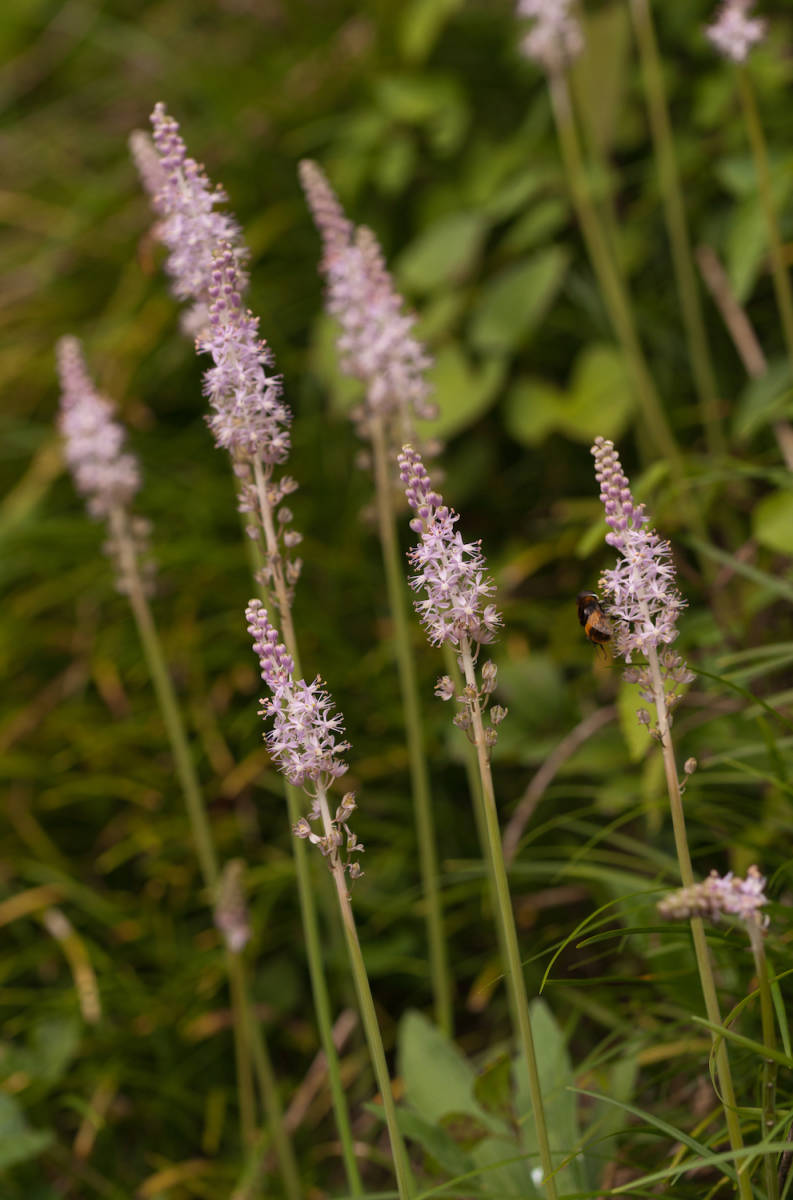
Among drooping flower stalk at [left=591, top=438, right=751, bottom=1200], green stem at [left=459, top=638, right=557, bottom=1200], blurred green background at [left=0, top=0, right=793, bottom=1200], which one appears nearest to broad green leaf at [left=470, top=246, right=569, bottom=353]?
blurred green background at [left=0, top=0, right=793, bottom=1200]

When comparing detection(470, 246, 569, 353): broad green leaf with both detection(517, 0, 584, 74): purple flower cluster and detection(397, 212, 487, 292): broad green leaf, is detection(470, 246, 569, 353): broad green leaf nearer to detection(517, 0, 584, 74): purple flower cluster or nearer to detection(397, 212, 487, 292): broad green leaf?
detection(397, 212, 487, 292): broad green leaf

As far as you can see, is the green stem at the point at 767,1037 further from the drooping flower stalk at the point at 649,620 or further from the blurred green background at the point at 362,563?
the blurred green background at the point at 362,563

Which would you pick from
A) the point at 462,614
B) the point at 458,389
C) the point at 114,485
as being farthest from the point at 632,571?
the point at 458,389

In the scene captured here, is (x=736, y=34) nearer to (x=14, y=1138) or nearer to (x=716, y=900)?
(x=716, y=900)

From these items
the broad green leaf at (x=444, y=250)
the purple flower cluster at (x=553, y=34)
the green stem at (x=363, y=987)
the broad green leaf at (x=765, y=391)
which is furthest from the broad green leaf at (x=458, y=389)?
the green stem at (x=363, y=987)

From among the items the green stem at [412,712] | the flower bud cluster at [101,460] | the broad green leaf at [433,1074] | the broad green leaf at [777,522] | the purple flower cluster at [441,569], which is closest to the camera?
the purple flower cluster at [441,569]
